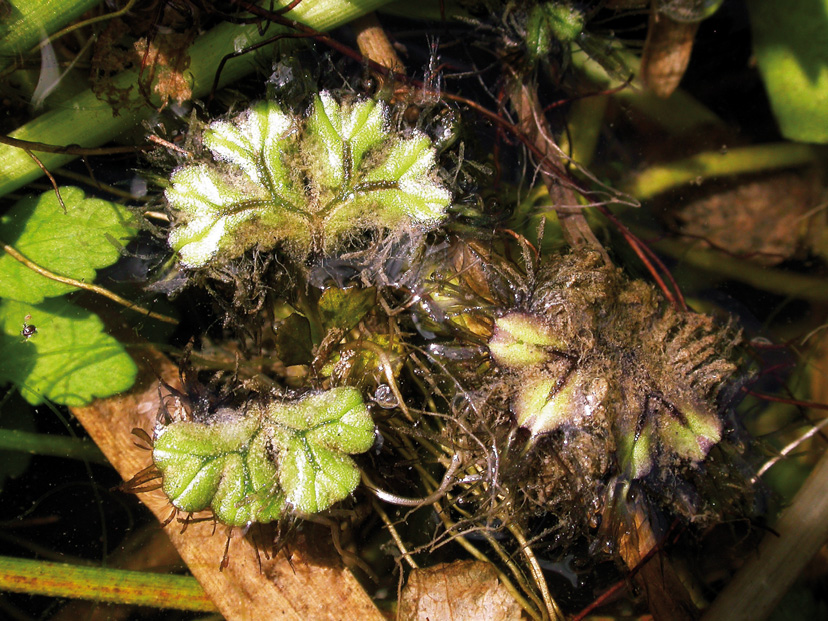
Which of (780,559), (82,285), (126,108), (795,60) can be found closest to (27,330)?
(82,285)

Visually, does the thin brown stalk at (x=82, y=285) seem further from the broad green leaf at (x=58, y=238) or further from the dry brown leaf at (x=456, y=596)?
the dry brown leaf at (x=456, y=596)

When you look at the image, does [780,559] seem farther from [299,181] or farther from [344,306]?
[299,181]

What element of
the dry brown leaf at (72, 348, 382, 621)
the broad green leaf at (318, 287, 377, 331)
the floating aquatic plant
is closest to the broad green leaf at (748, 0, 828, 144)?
the broad green leaf at (318, 287, 377, 331)

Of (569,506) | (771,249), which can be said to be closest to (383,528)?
(569,506)

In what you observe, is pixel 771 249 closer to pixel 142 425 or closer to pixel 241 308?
pixel 241 308

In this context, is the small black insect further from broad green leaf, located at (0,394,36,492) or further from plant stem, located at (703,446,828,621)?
plant stem, located at (703,446,828,621)

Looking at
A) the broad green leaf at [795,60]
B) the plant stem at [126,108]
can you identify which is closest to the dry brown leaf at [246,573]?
the plant stem at [126,108]
